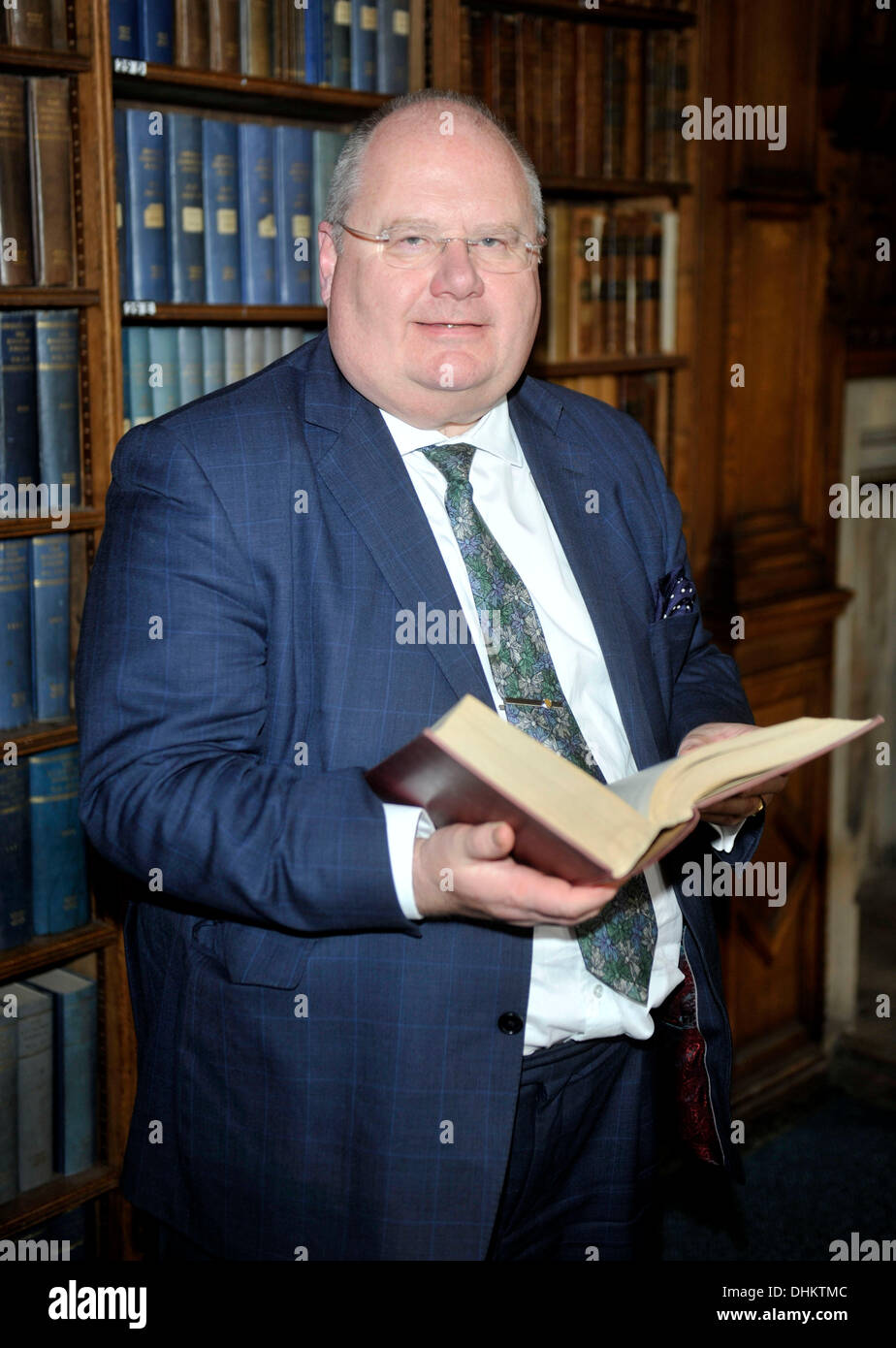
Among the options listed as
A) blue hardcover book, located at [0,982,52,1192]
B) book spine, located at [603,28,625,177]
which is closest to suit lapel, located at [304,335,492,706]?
blue hardcover book, located at [0,982,52,1192]

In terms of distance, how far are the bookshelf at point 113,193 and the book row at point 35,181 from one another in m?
0.02

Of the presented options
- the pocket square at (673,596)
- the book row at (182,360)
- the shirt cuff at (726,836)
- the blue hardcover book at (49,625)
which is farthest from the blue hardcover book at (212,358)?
the shirt cuff at (726,836)

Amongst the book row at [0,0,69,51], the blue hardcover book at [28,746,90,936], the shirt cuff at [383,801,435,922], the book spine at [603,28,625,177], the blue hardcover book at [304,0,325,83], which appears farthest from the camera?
the book spine at [603,28,625,177]

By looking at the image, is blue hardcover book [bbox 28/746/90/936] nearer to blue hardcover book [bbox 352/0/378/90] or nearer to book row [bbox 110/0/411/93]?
book row [bbox 110/0/411/93]

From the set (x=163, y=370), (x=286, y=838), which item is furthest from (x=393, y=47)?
(x=286, y=838)

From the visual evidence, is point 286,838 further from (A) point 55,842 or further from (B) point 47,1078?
(B) point 47,1078

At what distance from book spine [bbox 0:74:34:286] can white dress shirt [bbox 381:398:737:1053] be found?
74cm

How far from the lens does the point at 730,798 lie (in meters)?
1.46

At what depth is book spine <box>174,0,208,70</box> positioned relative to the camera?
2018 mm

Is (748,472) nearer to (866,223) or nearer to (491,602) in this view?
(866,223)

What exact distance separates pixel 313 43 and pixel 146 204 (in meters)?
0.42

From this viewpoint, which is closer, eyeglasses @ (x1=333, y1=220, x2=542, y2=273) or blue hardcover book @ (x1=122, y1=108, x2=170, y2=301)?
eyeglasses @ (x1=333, y1=220, x2=542, y2=273)

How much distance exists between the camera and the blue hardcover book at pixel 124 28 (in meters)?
1.96

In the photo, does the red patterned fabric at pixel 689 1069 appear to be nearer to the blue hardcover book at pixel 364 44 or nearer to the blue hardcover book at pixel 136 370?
the blue hardcover book at pixel 136 370
